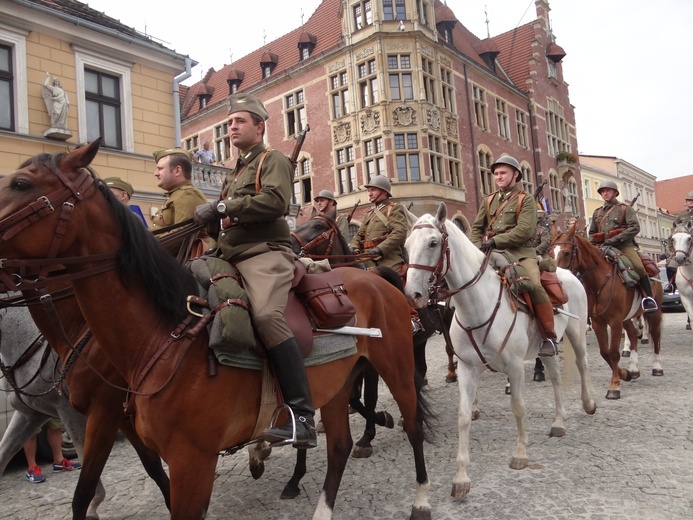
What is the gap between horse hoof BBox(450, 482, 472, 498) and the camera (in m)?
4.38

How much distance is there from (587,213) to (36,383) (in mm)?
55030

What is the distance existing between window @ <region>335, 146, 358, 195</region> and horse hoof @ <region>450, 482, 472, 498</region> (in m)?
24.1

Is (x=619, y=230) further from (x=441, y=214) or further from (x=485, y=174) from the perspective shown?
(x=485, y=174)

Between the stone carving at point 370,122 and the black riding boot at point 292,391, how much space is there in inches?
981

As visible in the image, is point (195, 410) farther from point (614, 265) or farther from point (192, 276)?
Answer: point (614, 265)

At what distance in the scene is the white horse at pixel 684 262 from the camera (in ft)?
33.9

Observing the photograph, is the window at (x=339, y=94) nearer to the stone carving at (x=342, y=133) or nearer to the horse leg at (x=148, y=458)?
the stone carving at (x=342, y=133)

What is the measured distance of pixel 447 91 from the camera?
2948 centimetres

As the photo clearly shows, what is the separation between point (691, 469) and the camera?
4.55 metres

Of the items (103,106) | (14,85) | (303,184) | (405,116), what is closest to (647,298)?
(103,106)

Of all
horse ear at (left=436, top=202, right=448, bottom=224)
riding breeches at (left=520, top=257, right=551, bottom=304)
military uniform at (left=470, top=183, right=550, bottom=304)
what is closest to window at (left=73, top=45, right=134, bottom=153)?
military uniform at (left=470, top=183, right=550, bottom=304)

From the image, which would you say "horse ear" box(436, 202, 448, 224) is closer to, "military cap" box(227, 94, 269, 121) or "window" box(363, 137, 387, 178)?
"military cap" box(227, 94, 269, 121)

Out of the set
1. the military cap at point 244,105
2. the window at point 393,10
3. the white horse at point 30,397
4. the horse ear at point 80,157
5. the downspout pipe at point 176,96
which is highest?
the window at point 393,10

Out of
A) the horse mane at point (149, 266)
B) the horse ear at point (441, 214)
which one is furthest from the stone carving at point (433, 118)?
the horse mane at point (149, 266)
